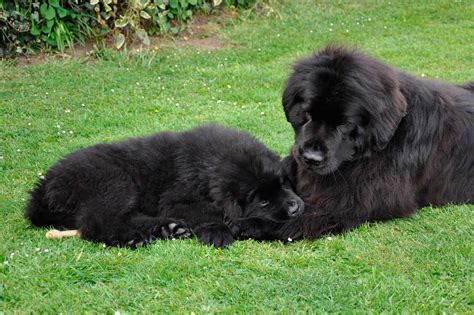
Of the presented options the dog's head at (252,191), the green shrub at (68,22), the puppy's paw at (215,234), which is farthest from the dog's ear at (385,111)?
the green shrub at (68,22)

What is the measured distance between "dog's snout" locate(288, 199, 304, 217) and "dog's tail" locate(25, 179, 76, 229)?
1.62 metres

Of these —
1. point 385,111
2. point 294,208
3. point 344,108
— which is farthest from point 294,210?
point 385,111

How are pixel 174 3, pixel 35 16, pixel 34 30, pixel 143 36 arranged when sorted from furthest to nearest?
pixel 174 3
pixel 143 36
pixel 34 30
pixel 35 16

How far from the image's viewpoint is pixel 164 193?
16.8ft

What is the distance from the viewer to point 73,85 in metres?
8.86

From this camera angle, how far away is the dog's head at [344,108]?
14.3ft

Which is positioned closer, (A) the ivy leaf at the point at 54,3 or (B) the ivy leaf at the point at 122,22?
(A) the ivy leaf at the point at 54,3

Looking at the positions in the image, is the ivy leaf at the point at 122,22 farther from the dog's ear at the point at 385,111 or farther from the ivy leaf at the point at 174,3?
the dog's ear at the point at 385,111

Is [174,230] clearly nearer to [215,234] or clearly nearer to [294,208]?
[215,234]

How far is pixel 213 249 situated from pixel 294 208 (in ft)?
2.36

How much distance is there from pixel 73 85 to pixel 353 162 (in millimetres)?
5336

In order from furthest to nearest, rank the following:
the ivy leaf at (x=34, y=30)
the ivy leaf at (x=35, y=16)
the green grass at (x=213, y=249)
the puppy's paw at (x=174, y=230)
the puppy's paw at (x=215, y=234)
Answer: the ivy leaf at (x=34, y=30) → the ivy leaf at (x=35, y=16) → the puppy's paw at (x=174, y=230) → the puppy's paw at (x=215, y=234) → the green grass at (x=213, y=249)

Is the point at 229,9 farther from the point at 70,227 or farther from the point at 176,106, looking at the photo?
→ the point at 70,227

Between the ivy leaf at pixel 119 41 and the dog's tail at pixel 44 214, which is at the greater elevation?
the ivy leaf at pixel 119 41
